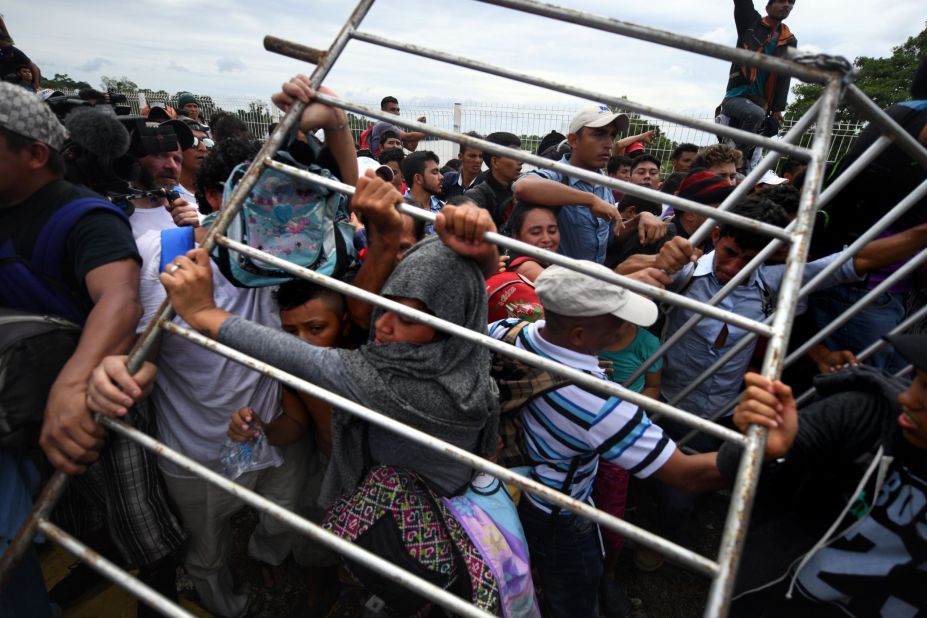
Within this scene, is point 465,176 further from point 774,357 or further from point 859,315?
point 774,357

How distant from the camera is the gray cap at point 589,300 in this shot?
1521 millimetres

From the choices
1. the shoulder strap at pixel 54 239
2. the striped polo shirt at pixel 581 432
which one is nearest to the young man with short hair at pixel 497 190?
the striped polo shirt at pixel 581 432

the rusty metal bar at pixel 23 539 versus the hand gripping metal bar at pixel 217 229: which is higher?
the hand gripping metal bar at pixel 217 229

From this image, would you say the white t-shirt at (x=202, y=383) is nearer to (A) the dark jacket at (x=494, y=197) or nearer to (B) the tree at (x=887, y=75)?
(A) the dark jacket at (x=494, y=197)

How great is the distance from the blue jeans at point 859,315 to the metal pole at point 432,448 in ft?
6.21

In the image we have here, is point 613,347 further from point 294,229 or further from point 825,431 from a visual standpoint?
point 294,229

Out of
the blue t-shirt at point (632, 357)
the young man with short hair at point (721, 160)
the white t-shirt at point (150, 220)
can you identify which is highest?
the young man with short hair at point (721, 160)

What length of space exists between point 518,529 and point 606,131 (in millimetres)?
2535

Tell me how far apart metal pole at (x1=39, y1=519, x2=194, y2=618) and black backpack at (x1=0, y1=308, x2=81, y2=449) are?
312 millimetres

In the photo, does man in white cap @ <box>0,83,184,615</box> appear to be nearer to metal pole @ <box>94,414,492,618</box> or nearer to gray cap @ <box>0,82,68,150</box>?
gray cap @ <box>0,82,68,150</box>

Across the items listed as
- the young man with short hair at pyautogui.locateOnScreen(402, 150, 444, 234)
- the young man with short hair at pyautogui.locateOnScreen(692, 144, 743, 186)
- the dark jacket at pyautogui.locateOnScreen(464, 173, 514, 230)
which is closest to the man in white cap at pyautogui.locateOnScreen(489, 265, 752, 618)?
the dark jacket at pyautogui.locateOnScreen(464, 173, 514, 230)

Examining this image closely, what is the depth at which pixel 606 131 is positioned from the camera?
122 inches

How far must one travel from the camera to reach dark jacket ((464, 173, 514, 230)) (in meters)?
4.38

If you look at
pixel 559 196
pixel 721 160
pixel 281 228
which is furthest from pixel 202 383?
pixel 721 160
